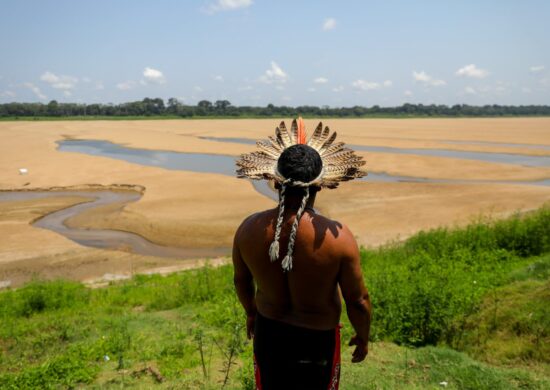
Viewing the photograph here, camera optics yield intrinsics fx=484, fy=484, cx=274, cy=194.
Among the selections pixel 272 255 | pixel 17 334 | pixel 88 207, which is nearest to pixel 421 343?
pixel 272 255

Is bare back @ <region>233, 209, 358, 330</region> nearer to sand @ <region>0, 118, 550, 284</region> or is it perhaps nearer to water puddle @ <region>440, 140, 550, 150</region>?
sand @ <region>0, 118, 550, 284</region>

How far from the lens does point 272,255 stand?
7.14 ft

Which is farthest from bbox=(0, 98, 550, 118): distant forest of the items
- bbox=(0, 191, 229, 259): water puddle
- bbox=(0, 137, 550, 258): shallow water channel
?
bbox=(0, 191, 229, 259): water puddle

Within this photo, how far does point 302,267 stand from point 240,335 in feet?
11.0

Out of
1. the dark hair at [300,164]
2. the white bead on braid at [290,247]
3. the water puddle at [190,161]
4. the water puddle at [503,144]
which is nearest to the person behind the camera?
the white bead on braid at [290,247]

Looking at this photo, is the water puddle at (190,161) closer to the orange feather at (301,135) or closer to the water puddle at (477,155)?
the water puddle at (477,155)

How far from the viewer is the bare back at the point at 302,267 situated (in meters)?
2.19

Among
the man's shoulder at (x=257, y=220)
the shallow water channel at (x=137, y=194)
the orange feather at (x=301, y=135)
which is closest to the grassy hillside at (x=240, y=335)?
the man's shoulder at (x=257, y=220)

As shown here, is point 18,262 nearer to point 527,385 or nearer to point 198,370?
point 198,370

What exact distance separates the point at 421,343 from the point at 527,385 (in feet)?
4.40

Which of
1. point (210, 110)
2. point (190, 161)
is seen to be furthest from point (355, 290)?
point (210, 110)

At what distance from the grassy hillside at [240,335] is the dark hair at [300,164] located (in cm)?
241

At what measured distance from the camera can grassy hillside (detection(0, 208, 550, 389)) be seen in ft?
14.0

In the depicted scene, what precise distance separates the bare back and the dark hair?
176mm
